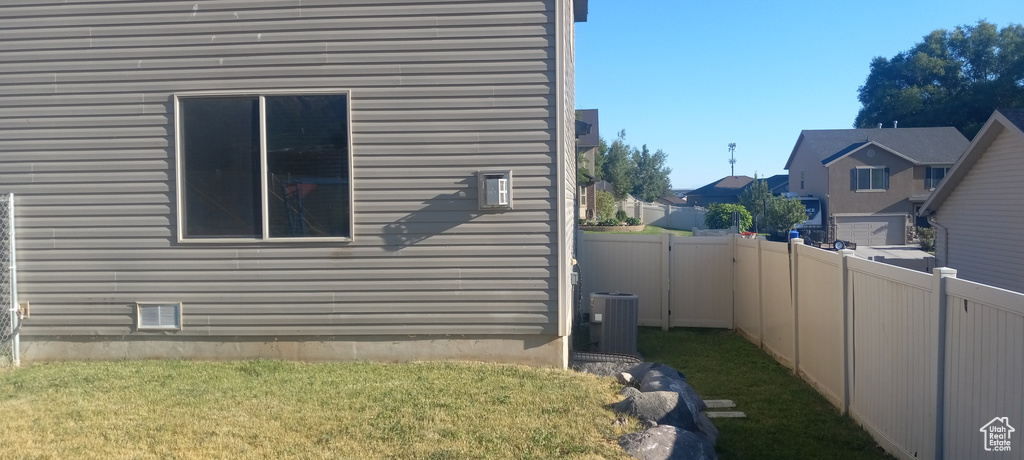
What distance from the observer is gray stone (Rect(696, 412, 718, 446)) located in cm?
562

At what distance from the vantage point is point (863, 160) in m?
39.6

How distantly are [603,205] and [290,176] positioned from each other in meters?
34.6

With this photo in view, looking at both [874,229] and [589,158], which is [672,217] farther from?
[874,229]

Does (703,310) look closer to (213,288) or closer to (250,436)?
(213,288)

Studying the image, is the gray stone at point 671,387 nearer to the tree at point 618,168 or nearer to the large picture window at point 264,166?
the large picture window at point 264,166

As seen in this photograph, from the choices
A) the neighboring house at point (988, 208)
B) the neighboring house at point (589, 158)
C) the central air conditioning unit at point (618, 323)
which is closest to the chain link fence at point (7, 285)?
the central air conditioning unit at point (618, 323)

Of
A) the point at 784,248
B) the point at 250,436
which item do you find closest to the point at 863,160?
the point at 784,248

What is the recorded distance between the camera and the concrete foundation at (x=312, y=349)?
7125mm

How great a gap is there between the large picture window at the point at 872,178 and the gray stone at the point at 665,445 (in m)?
38.3

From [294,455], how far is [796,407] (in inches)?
176

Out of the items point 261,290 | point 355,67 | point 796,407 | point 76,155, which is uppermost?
point 355,67

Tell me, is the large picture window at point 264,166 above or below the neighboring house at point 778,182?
below

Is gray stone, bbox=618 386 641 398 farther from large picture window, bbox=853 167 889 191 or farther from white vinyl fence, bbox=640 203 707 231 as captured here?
white vinyl fence, bbox=640 203 707 231

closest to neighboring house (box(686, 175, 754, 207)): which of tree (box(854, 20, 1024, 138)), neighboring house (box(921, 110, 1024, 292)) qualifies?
tree (box(854, 20, 1024, 138))
